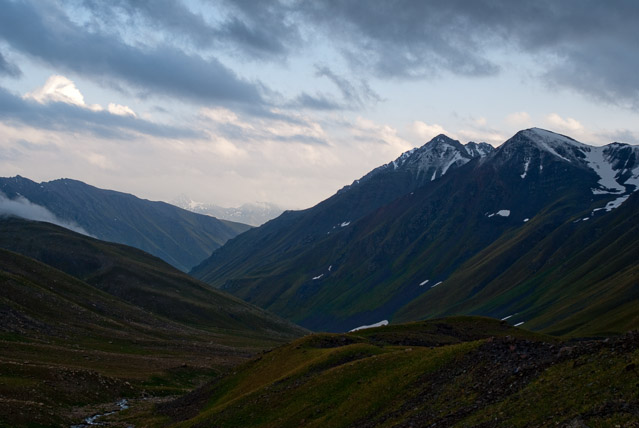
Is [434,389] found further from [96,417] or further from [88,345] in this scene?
[88,345]

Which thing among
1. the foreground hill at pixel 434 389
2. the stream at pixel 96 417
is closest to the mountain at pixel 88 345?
the stream at pixel 96 417

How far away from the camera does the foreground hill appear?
2881 centimetres

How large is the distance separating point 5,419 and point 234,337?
5056 inches

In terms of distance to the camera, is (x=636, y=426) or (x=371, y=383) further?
(x=371, y=383)

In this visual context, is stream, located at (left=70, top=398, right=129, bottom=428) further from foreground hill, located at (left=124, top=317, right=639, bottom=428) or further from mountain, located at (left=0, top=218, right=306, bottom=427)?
foreground hill, located at (left=124, top=317, right=639, bottom=428)

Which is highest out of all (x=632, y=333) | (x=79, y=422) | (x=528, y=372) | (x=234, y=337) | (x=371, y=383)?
(x=632, y=333)

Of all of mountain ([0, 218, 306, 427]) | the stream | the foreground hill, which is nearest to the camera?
the foreground hill

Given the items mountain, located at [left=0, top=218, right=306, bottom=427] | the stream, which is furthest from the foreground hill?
mountain, located at [left=0, top=218, right=306, bottom=427]

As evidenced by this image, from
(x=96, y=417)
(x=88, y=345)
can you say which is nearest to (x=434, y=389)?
(x=96, y=417)

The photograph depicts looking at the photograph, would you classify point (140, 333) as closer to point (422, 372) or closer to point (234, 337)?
point (234, 337)

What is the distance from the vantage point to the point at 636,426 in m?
23.1

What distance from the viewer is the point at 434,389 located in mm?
40125

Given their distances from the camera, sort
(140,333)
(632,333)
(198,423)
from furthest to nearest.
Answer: (140,333), (198,423), (632,333)

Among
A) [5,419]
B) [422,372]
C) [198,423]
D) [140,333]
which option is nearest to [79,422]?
[5,419]
